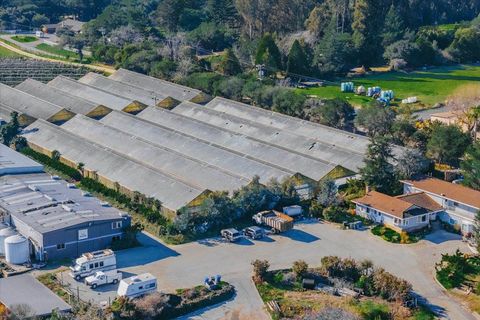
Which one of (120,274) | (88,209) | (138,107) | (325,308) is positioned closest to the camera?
(325,308)

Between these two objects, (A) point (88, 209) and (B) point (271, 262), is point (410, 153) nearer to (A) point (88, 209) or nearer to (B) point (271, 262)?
(B) point (271, 262)

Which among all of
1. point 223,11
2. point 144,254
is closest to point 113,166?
point 144,254

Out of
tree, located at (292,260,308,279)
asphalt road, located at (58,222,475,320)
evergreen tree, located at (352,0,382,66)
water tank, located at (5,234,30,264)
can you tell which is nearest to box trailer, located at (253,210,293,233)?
asphalt road, located at (58,222,475,320)

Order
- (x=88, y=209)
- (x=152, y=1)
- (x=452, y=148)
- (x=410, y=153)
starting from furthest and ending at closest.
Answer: (x=152, y=1) → (x=452, y=148) → (x=410, y=153) → (x=88, y=209)

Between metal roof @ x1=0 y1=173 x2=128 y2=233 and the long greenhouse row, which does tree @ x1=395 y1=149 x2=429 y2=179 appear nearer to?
the long greenhouse row

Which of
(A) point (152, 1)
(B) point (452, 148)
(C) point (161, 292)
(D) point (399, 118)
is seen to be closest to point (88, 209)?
(C) point (161, 292)

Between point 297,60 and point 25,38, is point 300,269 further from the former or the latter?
point 25,38
